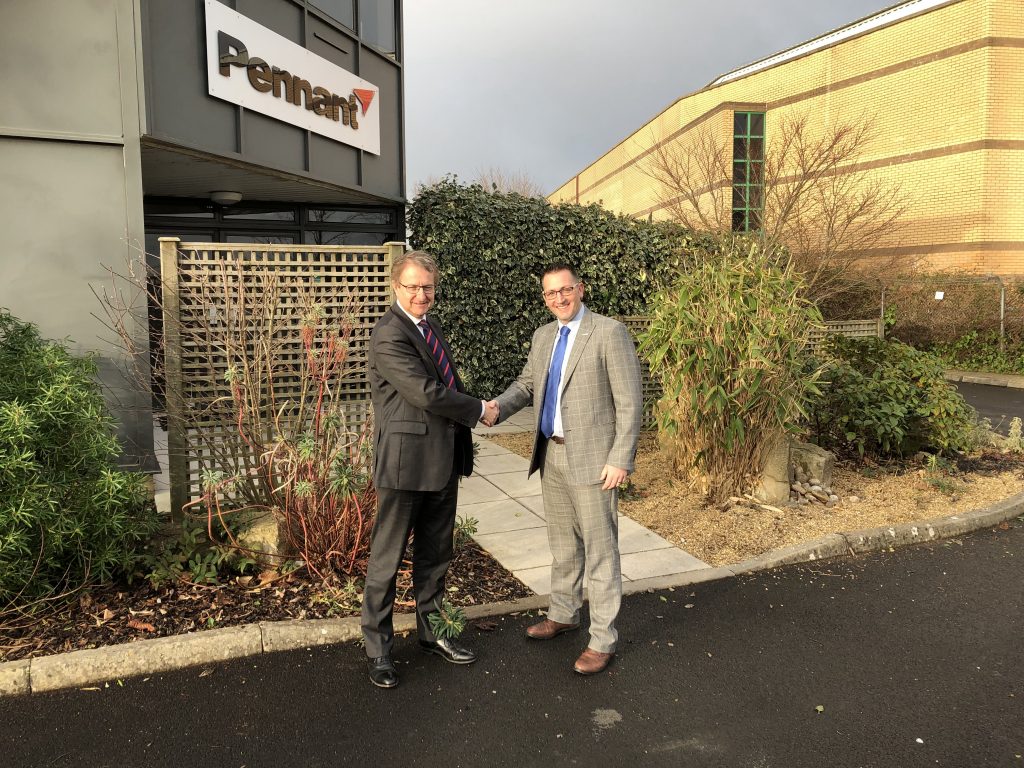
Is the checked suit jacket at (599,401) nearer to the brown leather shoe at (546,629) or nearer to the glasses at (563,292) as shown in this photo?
the glasses at (563,292)

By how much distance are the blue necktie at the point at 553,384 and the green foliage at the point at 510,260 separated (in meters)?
6.97

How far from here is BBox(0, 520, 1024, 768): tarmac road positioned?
9.58 ft

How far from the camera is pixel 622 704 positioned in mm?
3295

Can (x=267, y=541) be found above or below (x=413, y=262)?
below

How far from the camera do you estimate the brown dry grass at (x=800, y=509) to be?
17.9ft

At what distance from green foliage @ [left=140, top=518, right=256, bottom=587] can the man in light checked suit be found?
202cm

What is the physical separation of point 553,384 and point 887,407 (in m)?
4.83

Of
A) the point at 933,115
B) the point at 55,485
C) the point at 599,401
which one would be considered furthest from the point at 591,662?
the point at 933,115

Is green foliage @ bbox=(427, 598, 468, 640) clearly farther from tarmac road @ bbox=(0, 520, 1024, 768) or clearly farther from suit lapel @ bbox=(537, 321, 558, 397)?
suit lapel @ bbox=(537, 321, 558, 397)

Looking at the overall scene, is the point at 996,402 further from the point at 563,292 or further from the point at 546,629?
the point at 563,292

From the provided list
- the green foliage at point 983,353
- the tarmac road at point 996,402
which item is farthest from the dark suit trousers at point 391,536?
the green foliage at point 983,353

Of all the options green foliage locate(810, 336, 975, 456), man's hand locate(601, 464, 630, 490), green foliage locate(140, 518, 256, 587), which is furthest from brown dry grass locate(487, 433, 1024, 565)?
green foliage locate(140, 518, 256, 587)

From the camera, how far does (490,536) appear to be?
18.2 ft

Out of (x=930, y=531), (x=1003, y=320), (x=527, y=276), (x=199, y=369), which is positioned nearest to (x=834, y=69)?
(x=1003, y=320)
